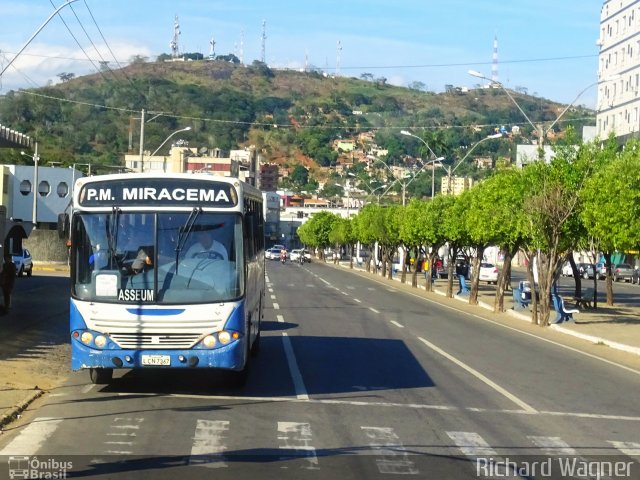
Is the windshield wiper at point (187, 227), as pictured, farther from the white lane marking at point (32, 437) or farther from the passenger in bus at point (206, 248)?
the white lane marking at point (32, 437)

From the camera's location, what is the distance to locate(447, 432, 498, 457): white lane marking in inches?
431

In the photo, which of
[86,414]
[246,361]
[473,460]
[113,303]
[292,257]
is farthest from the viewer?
[292,257]

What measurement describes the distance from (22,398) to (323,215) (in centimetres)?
12095

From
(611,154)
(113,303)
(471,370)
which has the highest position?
(611,154)

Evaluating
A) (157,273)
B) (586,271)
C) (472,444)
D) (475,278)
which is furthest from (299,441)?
(586,271)

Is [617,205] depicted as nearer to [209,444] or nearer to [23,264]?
[209,444]

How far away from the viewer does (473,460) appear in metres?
10.6

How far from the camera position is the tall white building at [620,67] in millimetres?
78625

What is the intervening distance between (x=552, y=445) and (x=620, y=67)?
75903 mm

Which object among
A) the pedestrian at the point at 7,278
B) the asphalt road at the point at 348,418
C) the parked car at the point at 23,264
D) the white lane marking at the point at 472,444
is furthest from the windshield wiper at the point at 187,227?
the parked car at the point at 23,264

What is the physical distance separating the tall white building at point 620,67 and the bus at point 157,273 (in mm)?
65602

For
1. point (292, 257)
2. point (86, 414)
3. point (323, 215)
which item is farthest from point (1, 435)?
point (323, 215)

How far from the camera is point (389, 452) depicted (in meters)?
10.8

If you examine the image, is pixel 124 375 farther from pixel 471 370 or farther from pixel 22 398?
pixel 471 370
